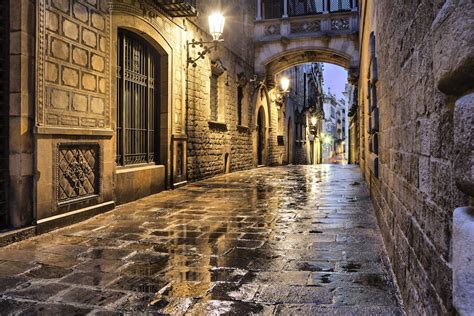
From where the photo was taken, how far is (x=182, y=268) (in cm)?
349

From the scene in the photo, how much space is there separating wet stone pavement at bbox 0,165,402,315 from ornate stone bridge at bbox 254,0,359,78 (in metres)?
12.2

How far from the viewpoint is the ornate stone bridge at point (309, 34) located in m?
16.8

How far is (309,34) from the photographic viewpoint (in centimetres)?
1722

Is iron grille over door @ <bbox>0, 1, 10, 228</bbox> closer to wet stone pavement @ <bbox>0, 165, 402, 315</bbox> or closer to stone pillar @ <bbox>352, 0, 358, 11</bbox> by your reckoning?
wet stone pavement @ <bbox>0, 165, 402, 315</bbox>

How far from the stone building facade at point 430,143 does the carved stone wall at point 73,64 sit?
4092mm

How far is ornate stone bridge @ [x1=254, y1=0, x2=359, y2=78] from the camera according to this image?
1680 centimetres

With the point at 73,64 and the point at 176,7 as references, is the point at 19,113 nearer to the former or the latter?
the point at 73,64

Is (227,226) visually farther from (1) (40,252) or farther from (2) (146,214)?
(1) (40,252)

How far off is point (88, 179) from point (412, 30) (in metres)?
5.05

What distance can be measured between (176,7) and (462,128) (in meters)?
8.46

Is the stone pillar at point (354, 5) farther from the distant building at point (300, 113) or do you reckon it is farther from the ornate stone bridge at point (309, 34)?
the distant building at point (300, 113)

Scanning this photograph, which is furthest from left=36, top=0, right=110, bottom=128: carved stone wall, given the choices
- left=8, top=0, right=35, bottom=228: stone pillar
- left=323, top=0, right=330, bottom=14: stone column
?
left=323, top=0, right=330, bottom=14: stone column

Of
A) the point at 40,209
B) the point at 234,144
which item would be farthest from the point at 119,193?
the point at 234,144

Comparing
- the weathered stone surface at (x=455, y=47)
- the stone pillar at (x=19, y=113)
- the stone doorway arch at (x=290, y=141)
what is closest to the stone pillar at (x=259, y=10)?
the stone doorway arch at (x=290, y=141)
